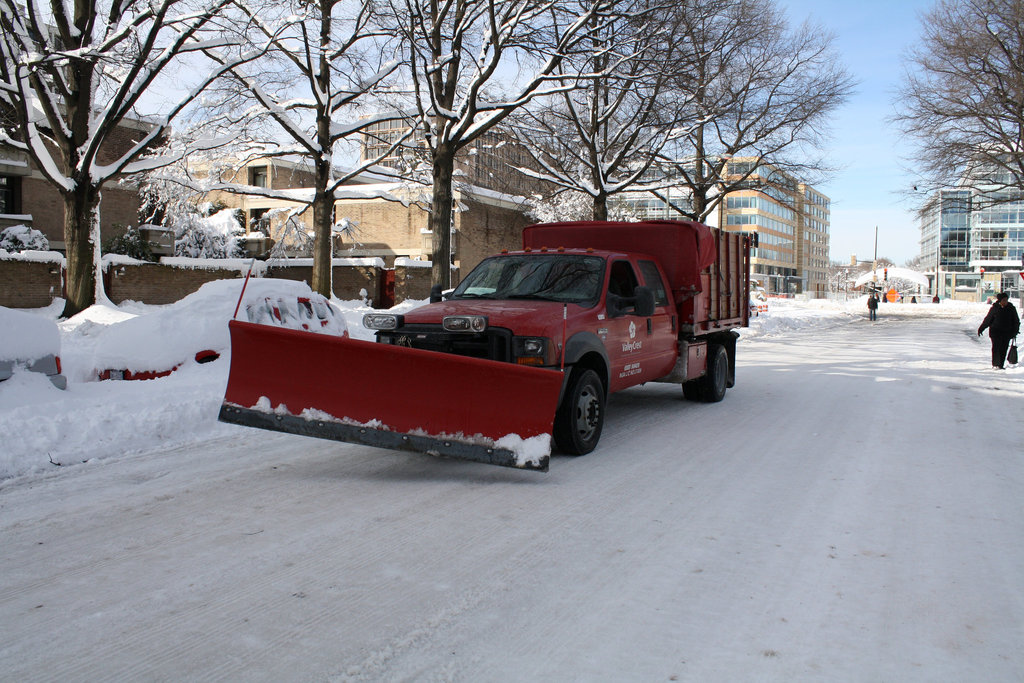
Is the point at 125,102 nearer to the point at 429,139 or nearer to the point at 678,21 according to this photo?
the point at 429,139

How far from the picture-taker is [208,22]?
17.3 meters

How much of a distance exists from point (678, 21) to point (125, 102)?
1340 cm

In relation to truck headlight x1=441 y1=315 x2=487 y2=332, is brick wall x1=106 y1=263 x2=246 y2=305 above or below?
above

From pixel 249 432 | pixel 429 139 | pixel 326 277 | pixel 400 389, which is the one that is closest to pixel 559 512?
pixel 400 389

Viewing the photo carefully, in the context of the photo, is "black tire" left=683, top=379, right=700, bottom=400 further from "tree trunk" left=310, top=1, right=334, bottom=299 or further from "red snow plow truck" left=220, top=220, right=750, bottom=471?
"tree trunk" left=310, top=1, right=334, bottom=299

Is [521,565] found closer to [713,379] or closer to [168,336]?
[713,379]

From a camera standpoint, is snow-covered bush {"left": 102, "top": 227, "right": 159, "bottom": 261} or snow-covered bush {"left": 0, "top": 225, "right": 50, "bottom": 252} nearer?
snow-covered bush {"left": 0, "top": 225, "right": 50, "bottom": 252}

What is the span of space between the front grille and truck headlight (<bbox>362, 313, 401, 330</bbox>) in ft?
0.20

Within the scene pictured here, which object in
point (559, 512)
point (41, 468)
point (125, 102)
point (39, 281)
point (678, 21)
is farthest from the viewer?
point (39, 281)

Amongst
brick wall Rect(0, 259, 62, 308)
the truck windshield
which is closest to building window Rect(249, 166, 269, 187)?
brick wall Rect(0, 259, 62, 308)

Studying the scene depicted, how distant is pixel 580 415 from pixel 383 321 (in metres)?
1.94

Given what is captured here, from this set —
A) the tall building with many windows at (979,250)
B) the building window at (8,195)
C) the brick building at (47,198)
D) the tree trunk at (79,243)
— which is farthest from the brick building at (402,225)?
the tall building with many windows at (979,250)

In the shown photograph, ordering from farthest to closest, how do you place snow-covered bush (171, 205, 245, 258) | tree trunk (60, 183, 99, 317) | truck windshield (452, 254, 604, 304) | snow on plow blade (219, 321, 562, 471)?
snow-covered bush (171, 205, 245, 258)
tree trunk (60, 183, 99, 317)
truck windshield (452, 254, 604, 304)
snow on plow blade (219, 321, 562, 471)

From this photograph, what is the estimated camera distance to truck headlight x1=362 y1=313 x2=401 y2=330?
670 cm
